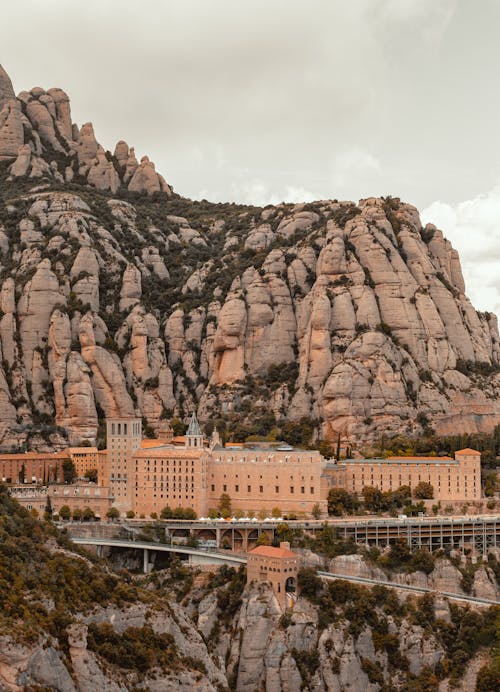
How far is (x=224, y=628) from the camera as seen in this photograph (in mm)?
110500

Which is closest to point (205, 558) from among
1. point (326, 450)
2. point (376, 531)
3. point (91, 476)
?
point (376, 531)

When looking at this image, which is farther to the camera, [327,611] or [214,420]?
[214,420]

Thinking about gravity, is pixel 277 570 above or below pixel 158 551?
below

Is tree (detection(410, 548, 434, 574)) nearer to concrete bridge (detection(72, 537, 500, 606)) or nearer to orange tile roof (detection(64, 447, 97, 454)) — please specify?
concrete bridge (detection(72, 537, 500, 606))

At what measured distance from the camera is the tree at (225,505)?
130125 mm

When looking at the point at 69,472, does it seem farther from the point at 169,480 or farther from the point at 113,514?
the point at 169,480

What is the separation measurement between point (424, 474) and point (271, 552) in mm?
28470

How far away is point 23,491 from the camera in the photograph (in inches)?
5404

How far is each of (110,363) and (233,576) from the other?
59.9 m

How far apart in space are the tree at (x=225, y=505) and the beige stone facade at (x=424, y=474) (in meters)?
12.9

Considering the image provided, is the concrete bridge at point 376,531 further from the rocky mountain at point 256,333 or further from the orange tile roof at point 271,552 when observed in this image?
the rocky mountain at point 256,333

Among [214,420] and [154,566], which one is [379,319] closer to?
[214,420]

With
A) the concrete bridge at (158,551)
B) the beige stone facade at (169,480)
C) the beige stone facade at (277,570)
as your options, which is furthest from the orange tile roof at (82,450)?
the beige stone facade at (277,570)

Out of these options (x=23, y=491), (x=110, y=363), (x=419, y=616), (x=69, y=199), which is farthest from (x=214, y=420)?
(x=419, y=616)
